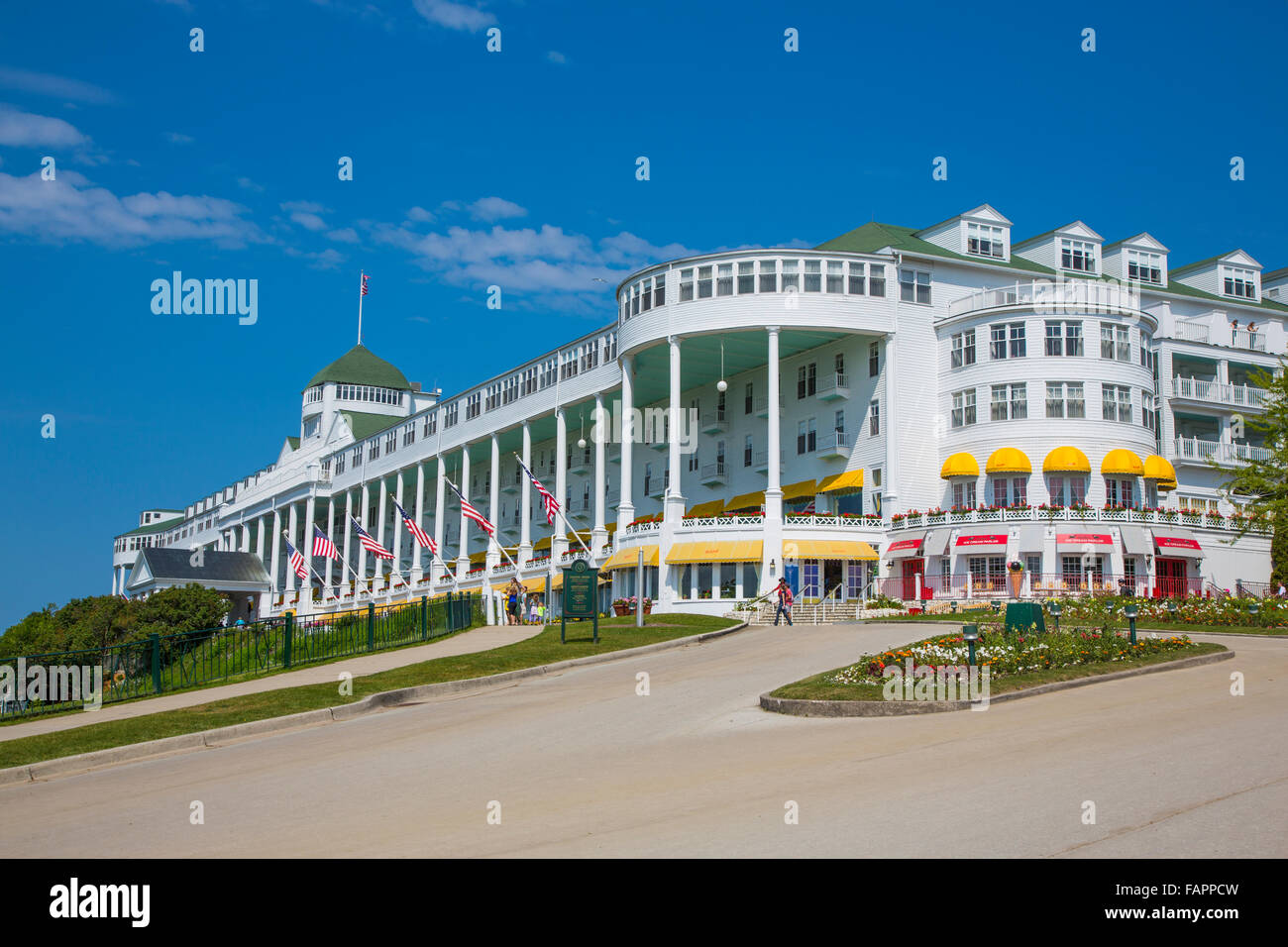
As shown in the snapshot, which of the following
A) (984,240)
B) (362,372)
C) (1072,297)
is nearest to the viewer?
(1072,297)

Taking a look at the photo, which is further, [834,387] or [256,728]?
[834,387]

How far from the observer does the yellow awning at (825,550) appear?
48.0 m

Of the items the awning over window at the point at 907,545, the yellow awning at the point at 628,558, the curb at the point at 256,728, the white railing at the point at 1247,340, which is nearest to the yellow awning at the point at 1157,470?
the awning over window at the point at 907,545

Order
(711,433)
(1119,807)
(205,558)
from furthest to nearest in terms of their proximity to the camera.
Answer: (205,558)
(711,433)
(1119,807)

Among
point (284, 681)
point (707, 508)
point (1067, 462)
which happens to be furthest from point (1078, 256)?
point (284, 681)

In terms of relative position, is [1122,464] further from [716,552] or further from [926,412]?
[716,552]

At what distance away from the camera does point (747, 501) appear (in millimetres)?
58031

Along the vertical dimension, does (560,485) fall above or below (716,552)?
above

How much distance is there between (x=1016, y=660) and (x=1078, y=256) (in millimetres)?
43064

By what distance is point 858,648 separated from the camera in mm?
26891
